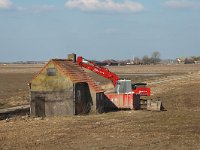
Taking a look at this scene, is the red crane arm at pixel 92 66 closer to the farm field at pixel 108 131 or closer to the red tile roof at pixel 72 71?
the red tile roof at pixel 72 71

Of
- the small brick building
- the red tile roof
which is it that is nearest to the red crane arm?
the red tile roof

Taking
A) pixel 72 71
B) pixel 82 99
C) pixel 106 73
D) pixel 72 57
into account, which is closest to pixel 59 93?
pixel 82 99

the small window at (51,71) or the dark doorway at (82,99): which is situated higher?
the small window at (51,71)

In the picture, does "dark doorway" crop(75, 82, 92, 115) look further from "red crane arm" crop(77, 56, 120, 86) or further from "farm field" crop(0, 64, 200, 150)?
"red crane arm" crop(77, 56, 120, 86)

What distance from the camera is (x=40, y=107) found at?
1136 inches

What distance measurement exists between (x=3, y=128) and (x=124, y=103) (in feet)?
34.8

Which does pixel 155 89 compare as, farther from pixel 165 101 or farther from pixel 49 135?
pixel 49 135

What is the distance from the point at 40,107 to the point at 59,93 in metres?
1.39

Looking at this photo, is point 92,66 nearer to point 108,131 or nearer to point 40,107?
point 40,107

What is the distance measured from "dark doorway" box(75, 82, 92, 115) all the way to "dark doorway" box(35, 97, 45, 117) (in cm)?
192

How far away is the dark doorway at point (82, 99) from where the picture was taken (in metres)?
28.7

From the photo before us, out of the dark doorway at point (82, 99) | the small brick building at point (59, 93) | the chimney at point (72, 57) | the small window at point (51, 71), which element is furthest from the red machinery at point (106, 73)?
the small window at point (51, 71)

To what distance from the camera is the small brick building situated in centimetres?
2841

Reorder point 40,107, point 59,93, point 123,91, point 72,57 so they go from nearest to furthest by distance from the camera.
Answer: point 59,93, point 40,107, point 72,57, point 123,91
